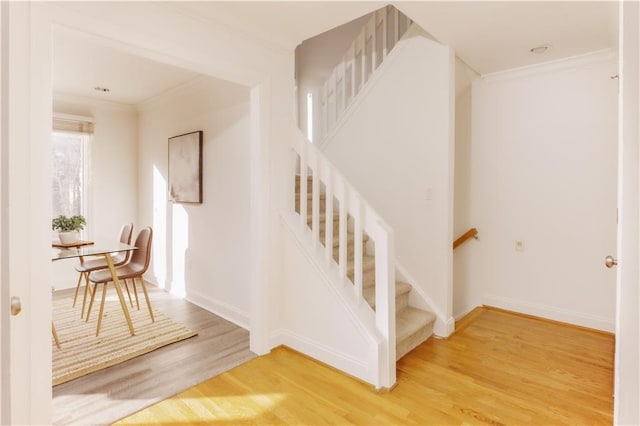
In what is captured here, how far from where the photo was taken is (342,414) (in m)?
2.00

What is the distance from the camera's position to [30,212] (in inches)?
63.5

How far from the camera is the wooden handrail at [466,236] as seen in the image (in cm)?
352

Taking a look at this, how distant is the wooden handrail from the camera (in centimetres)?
352

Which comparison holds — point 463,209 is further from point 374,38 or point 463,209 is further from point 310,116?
point 310,116

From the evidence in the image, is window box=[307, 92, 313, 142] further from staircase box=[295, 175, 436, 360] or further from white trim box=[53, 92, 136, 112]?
white trim box=[53, 92, 136, 112]

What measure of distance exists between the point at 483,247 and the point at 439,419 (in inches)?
88.1

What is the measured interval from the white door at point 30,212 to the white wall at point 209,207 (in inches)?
68.2

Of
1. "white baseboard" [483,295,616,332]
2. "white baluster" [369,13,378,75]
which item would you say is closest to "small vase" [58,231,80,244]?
"white baluster" [369,13,378,75]

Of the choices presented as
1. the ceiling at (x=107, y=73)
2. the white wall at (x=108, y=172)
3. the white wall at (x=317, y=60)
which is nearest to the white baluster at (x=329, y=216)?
the ceiling at (x=107, y=73)

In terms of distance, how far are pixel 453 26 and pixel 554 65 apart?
4.48ft

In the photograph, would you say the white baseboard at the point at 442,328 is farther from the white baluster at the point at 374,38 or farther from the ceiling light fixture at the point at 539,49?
the white baluster at the point at 374,38

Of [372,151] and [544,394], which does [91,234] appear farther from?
[544,394]

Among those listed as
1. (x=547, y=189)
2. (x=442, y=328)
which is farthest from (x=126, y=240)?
(x=547, y=189)

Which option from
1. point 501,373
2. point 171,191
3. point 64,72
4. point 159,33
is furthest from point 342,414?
point 64,72
